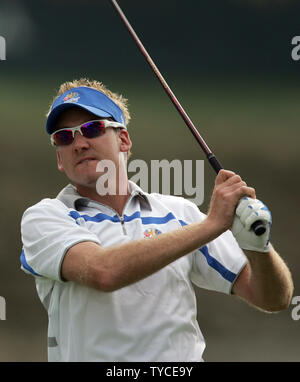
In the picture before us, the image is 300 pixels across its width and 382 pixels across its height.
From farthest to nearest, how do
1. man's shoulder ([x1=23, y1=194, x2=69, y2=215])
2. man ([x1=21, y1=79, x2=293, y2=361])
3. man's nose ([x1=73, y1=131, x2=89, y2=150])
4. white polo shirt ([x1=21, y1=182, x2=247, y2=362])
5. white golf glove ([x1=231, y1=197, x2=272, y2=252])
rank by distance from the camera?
1. man's nose ([x1=73, y1=131, x2=89, y2=150])
2. man's shoulder ([x1=23, y1=194, x2=69, y2=215])
3. white polo shirt ([x1=21, y1=182, x2=247, y2=362])
4. man ([x1=21, y1=79, x2=293, y2=361])
5. white golf glove ([x1=231, y1=197, x2=272, y2=252])

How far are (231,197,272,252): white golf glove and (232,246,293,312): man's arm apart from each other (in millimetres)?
89

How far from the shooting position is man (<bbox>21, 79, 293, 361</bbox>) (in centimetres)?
233

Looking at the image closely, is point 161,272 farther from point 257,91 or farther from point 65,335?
point 257,91

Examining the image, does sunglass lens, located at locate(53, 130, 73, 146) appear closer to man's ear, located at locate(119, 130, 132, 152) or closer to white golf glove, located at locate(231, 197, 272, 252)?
man's ear, located at locate(119, 130, 132, 152)

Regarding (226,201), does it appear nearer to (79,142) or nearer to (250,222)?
(250,222)

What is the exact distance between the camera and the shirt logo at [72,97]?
2785 millimetres

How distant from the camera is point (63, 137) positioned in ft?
9.11

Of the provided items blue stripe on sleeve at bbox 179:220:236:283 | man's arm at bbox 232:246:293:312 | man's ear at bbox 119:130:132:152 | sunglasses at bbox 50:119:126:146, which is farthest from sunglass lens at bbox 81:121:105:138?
man's arm at bbox 232:246:293:312

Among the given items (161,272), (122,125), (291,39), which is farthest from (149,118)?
(161,272)

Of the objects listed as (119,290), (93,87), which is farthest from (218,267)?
(93,87)

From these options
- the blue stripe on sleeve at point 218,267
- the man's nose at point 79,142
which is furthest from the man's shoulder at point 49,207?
the blue stripe on sleeve at point 218,267

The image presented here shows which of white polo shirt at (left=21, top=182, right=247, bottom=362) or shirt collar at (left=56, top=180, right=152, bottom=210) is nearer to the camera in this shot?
white polo shirt at (left=21, top=182, right=247, bottom=362)

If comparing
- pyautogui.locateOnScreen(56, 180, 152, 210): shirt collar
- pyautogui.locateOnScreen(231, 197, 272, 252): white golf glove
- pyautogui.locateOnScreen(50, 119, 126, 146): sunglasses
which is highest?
pyautogui.locateOnScreen(50, 119, 126, 146): sunglasses
